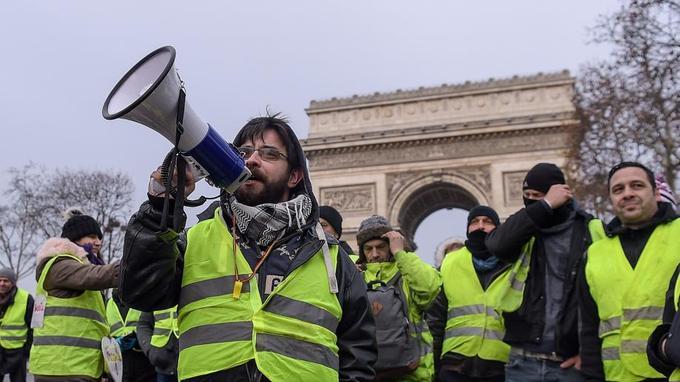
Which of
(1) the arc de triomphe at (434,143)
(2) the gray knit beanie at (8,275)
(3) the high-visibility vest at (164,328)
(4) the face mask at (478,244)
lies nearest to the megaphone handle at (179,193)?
(4) the face mask at (478,244)

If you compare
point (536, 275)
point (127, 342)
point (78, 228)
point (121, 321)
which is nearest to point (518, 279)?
point (536, 275)

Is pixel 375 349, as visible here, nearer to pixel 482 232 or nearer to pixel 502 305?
pixel 502 305

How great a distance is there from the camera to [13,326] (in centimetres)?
823

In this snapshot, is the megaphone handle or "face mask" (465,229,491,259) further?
"face mask" (465,229,491,259)

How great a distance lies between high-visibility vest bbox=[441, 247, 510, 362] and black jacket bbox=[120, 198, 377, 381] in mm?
2187

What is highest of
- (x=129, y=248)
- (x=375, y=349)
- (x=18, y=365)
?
(x=129, y=248)

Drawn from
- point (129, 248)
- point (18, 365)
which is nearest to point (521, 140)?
point (18, 365)

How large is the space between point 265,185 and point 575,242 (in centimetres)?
236

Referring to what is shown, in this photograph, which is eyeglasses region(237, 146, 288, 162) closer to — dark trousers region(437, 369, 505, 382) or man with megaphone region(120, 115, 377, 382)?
man with megaphone region(120, 115, 377, 382)

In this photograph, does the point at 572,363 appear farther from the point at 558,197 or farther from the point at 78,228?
the point at 78,228

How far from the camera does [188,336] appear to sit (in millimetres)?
2256

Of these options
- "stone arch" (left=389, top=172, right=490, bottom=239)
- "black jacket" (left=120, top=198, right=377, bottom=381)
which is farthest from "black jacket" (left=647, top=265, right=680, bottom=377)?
"stone arch" (left=389, top=172, right=490, bottom=239)

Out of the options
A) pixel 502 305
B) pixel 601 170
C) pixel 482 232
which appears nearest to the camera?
pixel 502 305

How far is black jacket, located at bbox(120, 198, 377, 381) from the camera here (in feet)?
6.95
